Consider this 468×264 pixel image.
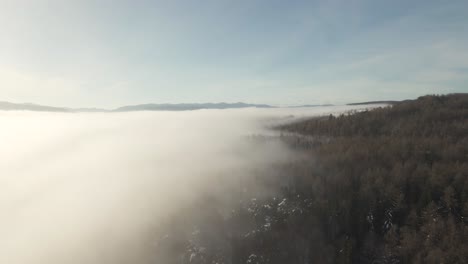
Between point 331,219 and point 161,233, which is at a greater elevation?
point 331,219

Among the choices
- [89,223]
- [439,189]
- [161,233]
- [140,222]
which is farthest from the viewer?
[89,223]

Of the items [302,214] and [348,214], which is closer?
[348,214]

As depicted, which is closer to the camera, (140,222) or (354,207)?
(354,207)

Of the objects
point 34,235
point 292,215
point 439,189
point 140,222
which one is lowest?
point 34,235

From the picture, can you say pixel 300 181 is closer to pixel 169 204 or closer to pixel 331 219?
pixel 331 219

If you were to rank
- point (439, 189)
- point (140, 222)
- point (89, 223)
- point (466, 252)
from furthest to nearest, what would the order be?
point (89, 223) → point (140, 222) → point (439, 189) → point (466, 252)

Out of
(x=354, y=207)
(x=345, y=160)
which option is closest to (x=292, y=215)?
(x=354, y=207)
